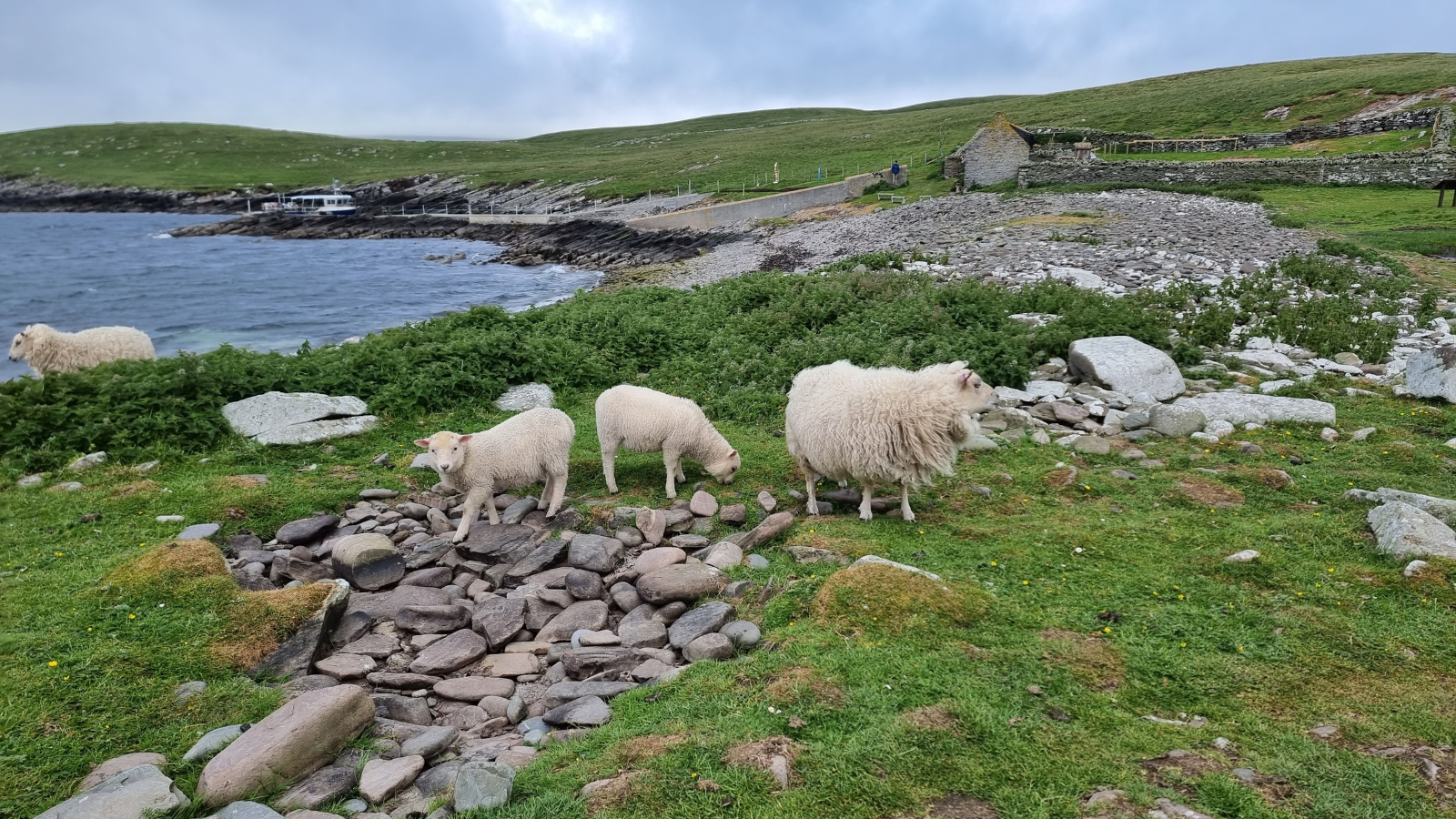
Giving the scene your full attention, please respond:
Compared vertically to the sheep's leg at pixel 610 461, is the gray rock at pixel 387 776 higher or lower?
lower

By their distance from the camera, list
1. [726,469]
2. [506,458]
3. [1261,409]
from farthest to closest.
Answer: [1261,409] < [726,469] < [506,458]

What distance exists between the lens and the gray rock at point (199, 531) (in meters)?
9.38

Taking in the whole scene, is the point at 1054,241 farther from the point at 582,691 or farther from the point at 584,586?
the point at 582,691

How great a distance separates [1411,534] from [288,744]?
33.5ft

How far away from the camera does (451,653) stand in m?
7.65

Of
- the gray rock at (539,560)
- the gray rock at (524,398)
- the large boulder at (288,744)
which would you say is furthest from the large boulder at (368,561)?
the gray rock at (524,398)

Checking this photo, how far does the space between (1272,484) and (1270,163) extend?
145ft

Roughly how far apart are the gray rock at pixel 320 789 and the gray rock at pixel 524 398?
9.35 m

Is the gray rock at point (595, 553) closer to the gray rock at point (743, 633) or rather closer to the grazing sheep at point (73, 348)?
the gray rock at point (743, 633)

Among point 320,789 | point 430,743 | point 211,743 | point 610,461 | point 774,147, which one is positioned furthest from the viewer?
point 774,147

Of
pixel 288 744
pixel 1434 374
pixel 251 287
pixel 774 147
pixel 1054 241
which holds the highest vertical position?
pixel 774 147

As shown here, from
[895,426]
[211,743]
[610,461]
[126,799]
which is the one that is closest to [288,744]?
[211,743]

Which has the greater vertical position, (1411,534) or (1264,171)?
(1264,171)

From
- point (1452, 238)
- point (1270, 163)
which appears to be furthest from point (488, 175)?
point (1452, 238)
